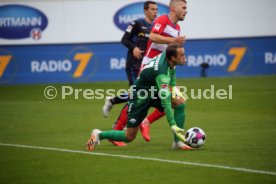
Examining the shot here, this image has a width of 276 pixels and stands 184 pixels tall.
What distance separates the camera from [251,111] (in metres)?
18.2

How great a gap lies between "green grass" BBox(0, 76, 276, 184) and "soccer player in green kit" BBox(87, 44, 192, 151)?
1.01 ft

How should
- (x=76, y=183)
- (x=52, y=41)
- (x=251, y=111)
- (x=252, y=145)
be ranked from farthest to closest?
(x=52, y=41) < (x=251, y=111) < (x=252, y=145) < (x=76, y=183)

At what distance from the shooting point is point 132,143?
43.1ft

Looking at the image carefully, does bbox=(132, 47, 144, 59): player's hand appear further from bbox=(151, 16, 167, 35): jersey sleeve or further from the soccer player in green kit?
the soccer player in green kit

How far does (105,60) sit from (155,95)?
1732 centimetres

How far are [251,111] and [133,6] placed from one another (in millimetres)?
11964

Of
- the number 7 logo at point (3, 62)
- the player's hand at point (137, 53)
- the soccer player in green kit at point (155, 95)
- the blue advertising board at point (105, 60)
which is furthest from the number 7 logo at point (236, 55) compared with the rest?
the soccer player in green kit at point (155, 95)

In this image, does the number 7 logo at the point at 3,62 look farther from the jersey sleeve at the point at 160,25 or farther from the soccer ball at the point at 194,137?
the soccer ball at the point at 194,137

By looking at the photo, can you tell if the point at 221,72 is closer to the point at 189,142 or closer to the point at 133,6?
the point at 133,6

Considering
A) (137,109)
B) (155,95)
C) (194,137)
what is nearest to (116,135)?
(137,109)

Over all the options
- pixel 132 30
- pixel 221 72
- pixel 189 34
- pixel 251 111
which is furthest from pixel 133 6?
pixel 132 30

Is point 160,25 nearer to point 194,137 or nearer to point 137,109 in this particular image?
point 137,109

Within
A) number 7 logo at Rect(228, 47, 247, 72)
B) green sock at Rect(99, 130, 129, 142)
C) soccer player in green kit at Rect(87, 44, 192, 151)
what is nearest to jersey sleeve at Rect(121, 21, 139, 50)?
soccer player in green kit at Rect(87, 44, 192, 151)

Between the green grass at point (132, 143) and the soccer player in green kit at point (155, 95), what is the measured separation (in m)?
0.31
